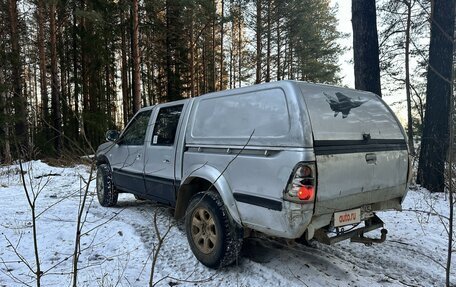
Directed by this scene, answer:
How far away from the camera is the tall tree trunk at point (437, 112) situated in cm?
755

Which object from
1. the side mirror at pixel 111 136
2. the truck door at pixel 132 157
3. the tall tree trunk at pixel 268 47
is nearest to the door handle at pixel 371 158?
the truck door at pixel 132 157

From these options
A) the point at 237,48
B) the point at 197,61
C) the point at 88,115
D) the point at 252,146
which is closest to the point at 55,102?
the point at 88,115

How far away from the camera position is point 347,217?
10.3 ft

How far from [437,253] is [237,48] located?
81.2 ft

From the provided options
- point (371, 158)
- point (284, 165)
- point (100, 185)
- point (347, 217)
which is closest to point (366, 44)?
point (371, 158)

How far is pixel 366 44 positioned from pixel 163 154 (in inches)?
219

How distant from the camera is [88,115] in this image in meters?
17.4

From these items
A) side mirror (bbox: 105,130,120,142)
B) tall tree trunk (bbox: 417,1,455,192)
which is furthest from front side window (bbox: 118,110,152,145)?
tall tree trunk (bbox: 417,1,455,192)

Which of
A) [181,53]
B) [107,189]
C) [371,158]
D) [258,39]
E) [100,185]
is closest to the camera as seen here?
[371,158]

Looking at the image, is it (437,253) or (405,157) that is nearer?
(405,157)

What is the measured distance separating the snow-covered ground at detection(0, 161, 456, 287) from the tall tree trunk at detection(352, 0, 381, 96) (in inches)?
133

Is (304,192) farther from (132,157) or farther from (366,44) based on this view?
(366,44)

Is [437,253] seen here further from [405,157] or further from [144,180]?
[144,180]

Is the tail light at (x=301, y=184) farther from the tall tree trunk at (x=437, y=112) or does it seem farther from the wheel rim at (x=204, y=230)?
the tall tree trunk at (x=437, y=112)
